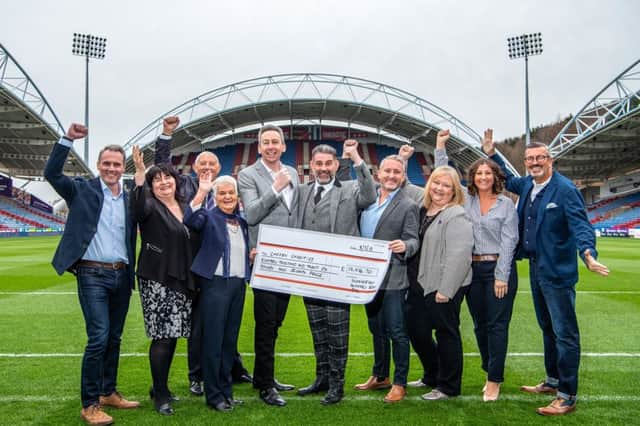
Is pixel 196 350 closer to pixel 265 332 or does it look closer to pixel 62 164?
pixel 265 332

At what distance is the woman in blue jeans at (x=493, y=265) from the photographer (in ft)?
13.0

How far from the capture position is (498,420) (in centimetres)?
354

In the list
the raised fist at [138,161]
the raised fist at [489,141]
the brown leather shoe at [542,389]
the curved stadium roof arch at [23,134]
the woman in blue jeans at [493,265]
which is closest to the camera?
the raised fist at [138,161]

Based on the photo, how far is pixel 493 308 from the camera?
400 centimetres

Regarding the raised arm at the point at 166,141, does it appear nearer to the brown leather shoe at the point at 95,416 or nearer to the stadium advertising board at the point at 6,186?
the brown leather shoe at the point at 95,416

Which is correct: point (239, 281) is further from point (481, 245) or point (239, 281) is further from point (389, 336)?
point (481, 245)

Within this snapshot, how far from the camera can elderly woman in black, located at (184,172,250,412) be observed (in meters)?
3.64

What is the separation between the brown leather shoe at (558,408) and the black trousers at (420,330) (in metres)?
0.85

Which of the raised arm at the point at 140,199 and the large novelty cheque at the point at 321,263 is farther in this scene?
the large novelty cheque at the point at 321,263

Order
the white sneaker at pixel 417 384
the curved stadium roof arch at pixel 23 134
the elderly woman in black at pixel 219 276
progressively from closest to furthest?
the elderly woman in black at pixel 219 276 < the white sneaker at pixel 417 384 < the curved stadium roof arch at pixel 23 134

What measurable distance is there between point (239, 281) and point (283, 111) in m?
36.8

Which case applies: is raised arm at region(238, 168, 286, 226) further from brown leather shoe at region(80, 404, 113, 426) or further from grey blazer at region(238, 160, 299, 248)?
brown leather shoe at region(80, 404, 113, 426)

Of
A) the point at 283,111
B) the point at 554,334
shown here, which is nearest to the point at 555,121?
the point at 283,111

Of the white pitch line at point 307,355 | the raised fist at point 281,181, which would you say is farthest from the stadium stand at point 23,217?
the raised fist at point 281,181
